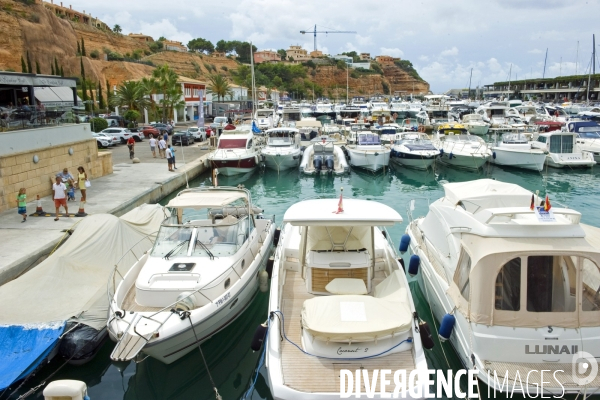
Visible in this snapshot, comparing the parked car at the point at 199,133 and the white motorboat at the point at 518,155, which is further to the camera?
the parked car at the point at 199,133

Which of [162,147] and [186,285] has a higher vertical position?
[162,147]

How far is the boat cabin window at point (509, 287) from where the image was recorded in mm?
6875

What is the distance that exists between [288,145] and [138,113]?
2148 centimetres

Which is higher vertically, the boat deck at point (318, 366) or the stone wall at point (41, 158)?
the stone wall at point (41, 158)

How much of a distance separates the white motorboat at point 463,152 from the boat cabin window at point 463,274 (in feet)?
69.9

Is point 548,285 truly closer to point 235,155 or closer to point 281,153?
point 235,155

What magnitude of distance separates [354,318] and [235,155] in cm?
2023

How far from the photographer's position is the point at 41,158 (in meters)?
17.5

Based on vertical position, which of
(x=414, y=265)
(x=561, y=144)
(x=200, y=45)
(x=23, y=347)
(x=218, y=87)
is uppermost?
(x=200, y=45)

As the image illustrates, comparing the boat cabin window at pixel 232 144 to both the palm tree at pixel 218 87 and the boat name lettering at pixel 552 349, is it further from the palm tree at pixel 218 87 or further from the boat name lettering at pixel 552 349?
the palm tree at pixel 218 87

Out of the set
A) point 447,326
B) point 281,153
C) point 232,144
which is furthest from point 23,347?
point 281,153

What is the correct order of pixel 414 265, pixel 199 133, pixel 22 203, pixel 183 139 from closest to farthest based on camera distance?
pixel 414 265
pixel 22 203
pixel 183 139
pixel 199 133

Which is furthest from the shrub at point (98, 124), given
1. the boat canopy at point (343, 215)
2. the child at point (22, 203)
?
the boat canopy at point (343, 215)

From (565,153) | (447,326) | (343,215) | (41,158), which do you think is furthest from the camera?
(565,153)
